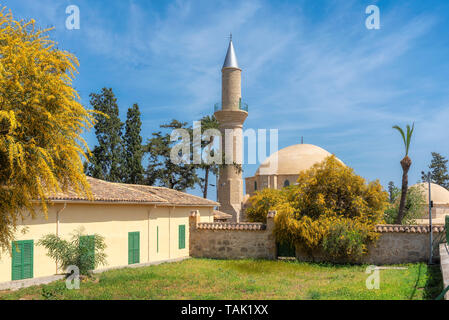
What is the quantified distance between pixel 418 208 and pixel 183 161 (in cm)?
1857

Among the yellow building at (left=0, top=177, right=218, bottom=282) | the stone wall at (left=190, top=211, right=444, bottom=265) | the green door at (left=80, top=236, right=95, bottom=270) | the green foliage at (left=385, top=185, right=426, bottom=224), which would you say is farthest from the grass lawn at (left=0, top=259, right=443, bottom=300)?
the green foliage at (left=385, top=185, right=426, bottom=224)

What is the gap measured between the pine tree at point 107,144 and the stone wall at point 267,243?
13.5 metres

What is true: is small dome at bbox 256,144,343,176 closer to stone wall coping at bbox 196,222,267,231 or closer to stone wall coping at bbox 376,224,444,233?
stone wall coping at bbox 196,222,267,231

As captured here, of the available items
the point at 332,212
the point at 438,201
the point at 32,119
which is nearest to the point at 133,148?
the point at 332,212

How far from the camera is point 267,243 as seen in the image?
807 inches

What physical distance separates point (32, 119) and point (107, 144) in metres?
24.5

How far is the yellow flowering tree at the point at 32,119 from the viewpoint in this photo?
375 inches

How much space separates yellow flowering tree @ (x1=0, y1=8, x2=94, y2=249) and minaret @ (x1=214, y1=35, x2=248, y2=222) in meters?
24.0

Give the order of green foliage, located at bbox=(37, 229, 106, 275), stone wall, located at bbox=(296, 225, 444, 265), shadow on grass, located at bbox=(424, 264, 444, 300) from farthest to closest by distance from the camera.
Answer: stone wall, located at bbox=(296, 225, 444, 265) < green foliage, located at bbox=(37, 229, 106, 275) < shadow on grass, located at bbox=(424, 264, 444, 300)

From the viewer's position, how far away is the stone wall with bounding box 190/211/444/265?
18.1m

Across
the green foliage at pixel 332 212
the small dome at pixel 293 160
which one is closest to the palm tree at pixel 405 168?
the green foliage at pixel 332 212

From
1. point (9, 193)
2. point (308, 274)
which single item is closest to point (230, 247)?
point (308, 274)

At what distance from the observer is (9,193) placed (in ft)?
33.1

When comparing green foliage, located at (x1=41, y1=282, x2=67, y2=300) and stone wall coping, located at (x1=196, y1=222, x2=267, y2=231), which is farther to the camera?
stone wall coping, located at (x1=196, y1=222, x2=267, y2=231)
